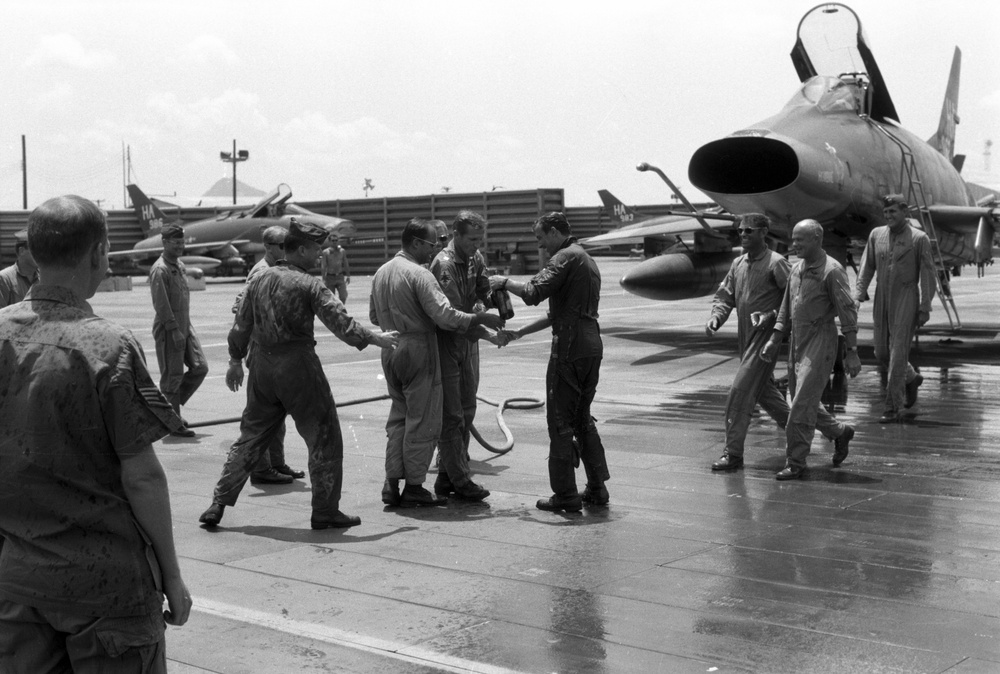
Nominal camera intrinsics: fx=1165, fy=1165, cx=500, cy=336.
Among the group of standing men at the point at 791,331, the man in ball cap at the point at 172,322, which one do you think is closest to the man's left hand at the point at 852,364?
the group of standing men at the point at 791,331

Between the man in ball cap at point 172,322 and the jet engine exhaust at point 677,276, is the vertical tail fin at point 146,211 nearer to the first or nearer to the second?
the jet engine exhaust at point 677,276

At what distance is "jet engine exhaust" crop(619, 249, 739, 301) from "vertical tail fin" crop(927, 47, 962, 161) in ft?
17.3

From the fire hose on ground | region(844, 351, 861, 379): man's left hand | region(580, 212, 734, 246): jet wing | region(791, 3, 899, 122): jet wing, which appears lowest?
the fire hose on ground

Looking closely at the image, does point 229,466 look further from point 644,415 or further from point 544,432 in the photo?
point 644,415

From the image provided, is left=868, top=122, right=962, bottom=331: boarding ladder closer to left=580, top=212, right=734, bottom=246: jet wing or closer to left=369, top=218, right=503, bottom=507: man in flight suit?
left=580, top=212, right=734, bottom=246: jet wing

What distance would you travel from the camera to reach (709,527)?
22.5 feet

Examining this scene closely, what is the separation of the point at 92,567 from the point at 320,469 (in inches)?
160

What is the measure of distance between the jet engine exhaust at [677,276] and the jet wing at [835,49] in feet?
11.4

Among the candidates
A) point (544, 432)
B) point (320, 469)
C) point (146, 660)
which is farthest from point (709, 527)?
point (146, 660)

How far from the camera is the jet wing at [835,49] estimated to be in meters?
16.6

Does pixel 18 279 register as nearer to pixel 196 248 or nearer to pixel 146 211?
pixel 196 248

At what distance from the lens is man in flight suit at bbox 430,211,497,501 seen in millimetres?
7742

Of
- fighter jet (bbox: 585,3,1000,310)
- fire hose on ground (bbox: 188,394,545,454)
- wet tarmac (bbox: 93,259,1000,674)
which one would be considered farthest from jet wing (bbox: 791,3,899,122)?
fire hose on ground (bbox: 188,394,545,454)

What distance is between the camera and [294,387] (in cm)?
689
